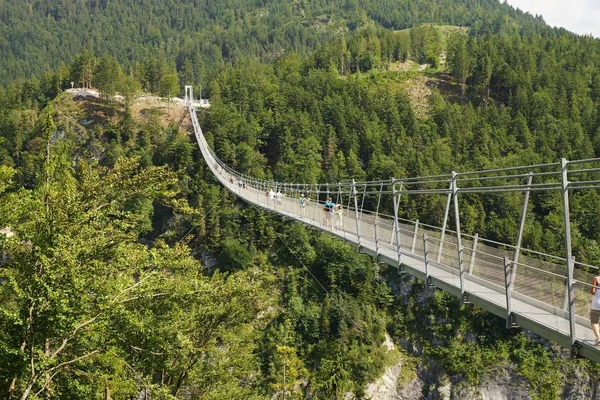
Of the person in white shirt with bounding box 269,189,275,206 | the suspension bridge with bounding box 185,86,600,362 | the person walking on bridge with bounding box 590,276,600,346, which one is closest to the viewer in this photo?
the person walking on bridge with bounding box 590,276,600,346

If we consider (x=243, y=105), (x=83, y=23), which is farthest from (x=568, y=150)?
(x=83, y=23)

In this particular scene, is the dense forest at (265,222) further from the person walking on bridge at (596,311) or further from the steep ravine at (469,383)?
the person walking on bridge at (596,311)

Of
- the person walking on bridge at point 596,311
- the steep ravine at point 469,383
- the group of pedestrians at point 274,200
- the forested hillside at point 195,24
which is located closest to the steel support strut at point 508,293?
the person walking on bridge at point 596,311

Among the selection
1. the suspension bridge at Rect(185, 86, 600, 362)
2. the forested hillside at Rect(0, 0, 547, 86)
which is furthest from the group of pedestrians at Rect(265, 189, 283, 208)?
the forested hillside at Rect(0, 0, 547, 86)

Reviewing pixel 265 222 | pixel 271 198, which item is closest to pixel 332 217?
pixel 271 198

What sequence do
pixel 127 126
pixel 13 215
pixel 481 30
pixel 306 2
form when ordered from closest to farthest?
pixel 13 215 < pixel 127 126 < pixel 481 30 < pixel 306 2

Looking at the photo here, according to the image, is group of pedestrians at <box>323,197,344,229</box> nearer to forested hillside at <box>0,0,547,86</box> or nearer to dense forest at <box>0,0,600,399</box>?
dense forest at <box>0,0,600,399</box>

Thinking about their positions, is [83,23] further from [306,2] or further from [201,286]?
[201,286]

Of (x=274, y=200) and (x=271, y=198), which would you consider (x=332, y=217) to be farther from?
(x=271, y=198)
